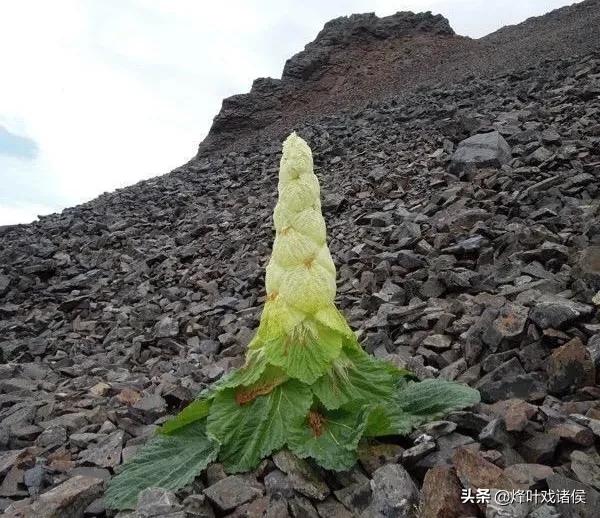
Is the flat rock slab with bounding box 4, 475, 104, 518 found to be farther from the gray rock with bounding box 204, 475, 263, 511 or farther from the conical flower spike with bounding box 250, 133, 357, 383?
the conical flower spike with bounding box 250, 133, 357, 383

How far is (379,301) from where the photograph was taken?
20.8 ft

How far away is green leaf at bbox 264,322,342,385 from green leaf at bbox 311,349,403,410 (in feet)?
0.44

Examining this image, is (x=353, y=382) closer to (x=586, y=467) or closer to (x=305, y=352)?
(x=305, y=352)

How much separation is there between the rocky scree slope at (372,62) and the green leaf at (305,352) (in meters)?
19.5

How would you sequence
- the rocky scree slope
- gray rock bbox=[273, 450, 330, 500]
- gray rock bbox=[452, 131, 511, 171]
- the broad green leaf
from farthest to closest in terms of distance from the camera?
the rocky scree slope, gray rock bbox=[452, 131, 511, 171], the broad green leaf, gray rock bbox=[273, 450, 330, 500]

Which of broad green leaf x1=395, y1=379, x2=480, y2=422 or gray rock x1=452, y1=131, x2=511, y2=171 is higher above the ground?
gray rock x1=452, y1=131, x2=511, y2=171

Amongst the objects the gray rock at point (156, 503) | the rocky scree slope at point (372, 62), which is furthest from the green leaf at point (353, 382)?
the rocky scree slope at point (372, 62)

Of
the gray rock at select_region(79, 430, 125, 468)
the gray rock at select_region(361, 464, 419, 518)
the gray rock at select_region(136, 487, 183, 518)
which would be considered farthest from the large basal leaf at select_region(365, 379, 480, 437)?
the gray rock at select_region(79, 430, 125, 468)

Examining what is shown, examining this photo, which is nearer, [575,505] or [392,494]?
[575,505]

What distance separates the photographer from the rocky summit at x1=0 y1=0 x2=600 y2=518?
2938 millimetres

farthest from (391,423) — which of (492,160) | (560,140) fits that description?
(560,140)

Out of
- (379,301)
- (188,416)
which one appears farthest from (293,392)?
(379,301)

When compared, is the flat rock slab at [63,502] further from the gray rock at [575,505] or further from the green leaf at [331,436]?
the gray rock at [575,505]

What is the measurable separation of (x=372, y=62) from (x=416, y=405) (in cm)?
2895
